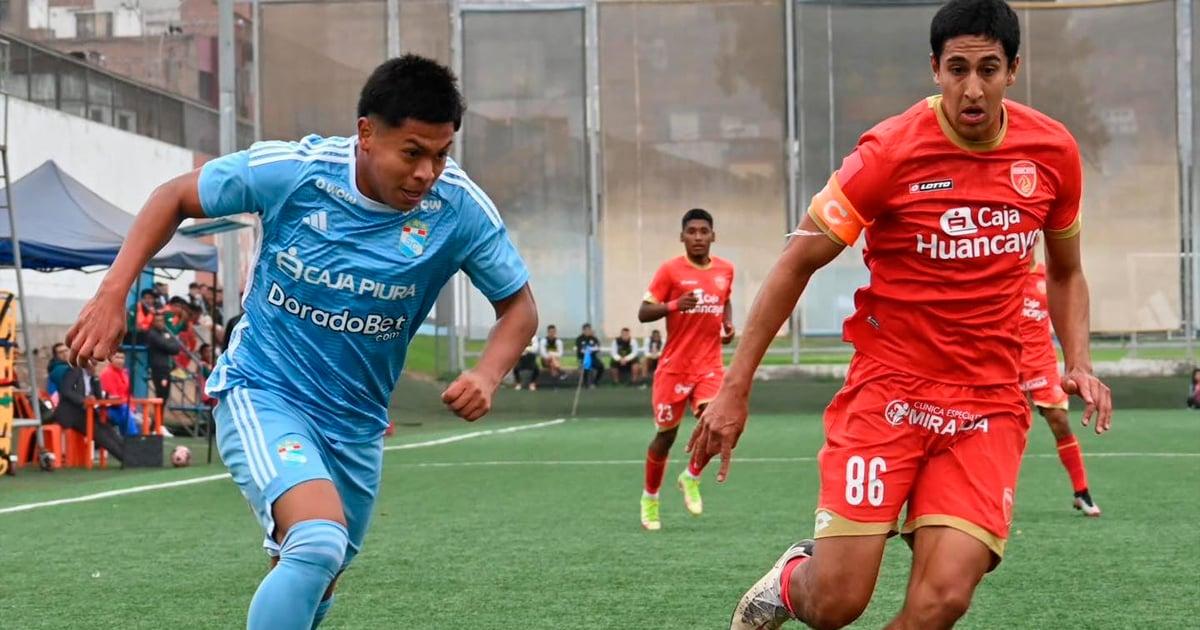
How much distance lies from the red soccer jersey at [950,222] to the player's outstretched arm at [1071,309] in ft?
0.74

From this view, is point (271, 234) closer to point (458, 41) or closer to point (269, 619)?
point (269, 619)

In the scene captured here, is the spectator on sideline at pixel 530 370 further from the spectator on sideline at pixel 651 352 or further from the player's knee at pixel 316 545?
the player's knee at pixel 316 545

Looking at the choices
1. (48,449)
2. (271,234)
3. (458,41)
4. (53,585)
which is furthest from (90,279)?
(271,234)

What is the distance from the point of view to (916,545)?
507 centimetres

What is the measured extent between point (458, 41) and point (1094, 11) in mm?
12705

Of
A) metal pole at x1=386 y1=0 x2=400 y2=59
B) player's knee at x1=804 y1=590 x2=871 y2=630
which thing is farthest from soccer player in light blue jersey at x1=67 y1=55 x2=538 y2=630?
metal pole at x1=386 y1=0 x2=400 y2=59

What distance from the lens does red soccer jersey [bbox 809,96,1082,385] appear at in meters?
5.11

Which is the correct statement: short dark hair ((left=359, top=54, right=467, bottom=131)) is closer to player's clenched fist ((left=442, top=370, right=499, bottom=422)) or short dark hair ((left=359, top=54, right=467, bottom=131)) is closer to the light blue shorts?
player's clenched fist ((left=442, top=370, right=499, bottom=422))

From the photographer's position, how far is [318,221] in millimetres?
5285

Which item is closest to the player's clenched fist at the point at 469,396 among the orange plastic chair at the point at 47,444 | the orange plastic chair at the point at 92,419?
the orange plastic chair at the point at 92,419

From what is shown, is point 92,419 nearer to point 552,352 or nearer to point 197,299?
point 197,299

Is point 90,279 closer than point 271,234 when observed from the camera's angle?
No

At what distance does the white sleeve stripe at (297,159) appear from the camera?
529cm

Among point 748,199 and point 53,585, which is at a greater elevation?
point 748,199
